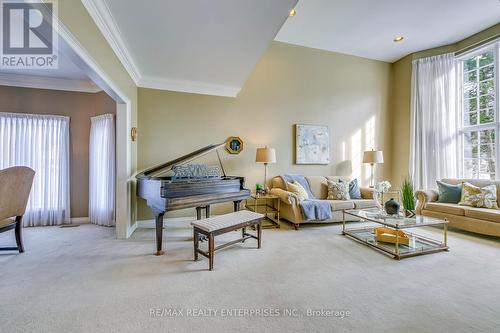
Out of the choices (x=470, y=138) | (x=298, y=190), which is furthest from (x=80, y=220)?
(x=470, y=138)

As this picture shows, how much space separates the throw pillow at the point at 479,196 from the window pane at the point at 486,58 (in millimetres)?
2500

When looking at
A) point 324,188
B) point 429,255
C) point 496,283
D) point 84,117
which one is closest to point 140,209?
point 84,117

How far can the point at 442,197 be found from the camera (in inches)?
167

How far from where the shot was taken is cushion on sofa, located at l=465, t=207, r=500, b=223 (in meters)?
3.29

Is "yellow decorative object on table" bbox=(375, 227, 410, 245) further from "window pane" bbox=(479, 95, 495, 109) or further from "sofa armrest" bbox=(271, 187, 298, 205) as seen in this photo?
"window pane" bbox=(479, 95, 495, 109)

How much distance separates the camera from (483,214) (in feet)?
11.2

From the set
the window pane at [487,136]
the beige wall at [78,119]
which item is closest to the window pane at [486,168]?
the window pane at [487,136]

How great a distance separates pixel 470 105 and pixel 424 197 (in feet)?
7.60

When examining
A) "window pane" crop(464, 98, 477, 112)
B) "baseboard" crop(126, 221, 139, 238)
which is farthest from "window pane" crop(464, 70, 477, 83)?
"baseboard" crop(126, 221, 139, 238)

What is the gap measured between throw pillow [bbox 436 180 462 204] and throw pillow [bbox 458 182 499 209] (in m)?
Answer: 0.14

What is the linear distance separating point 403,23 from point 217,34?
12.2 ft

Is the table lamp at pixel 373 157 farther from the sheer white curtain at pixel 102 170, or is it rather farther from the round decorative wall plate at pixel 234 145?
the sheer white curtain at pixel 102 170

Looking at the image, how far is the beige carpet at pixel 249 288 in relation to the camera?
5.38 feet

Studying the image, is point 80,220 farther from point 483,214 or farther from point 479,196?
point 479,196
